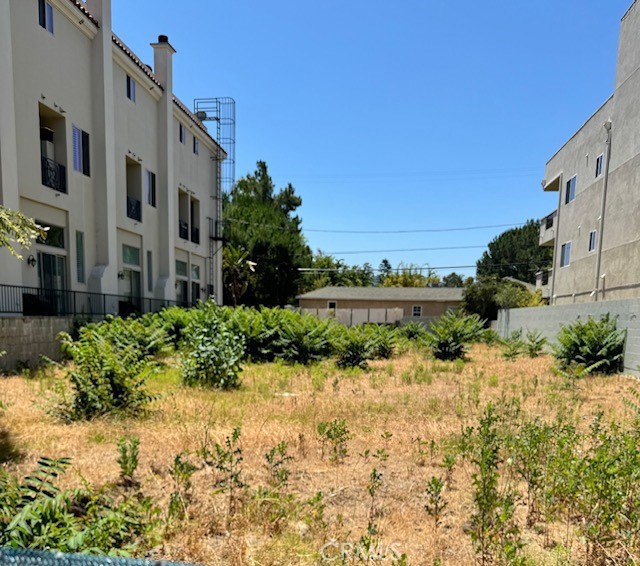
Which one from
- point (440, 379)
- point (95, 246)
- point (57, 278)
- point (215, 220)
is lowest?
point (440, 379)

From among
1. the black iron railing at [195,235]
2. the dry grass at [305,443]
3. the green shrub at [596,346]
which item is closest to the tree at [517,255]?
the black iron railing at [195,235]

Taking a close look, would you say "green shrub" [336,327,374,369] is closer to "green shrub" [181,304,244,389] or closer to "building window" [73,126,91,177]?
"green shrub" [181,304,244,389]

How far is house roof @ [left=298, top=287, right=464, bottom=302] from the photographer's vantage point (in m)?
36.7

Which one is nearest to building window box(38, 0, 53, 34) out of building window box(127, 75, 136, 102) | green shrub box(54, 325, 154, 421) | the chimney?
building window box(127, 75, 136, 102)

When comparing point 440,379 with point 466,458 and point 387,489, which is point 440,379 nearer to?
point 466,458

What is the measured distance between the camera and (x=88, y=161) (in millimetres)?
14906

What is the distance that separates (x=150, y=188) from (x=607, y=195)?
1981 centimetres

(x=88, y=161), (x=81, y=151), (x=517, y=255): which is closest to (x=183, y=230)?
(x=88, y=161)

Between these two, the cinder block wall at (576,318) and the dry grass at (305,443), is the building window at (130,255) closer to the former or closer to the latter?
the dry grass at (305,443)

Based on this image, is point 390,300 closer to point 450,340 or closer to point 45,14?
point 450,340

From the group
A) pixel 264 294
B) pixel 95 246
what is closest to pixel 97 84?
pixel 95 246

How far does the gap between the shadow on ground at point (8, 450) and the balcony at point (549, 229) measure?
961 inches

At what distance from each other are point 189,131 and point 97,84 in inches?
318

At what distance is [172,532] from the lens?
2.81 metres
